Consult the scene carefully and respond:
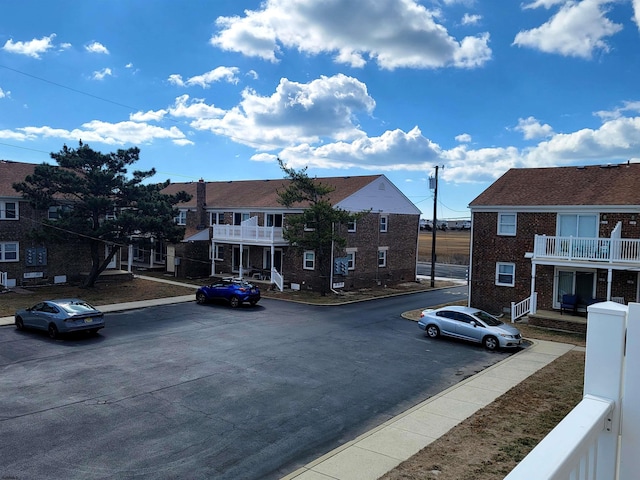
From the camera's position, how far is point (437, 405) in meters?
12.0

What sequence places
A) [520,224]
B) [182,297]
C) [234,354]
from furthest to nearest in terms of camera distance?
[182,297] < [520,224] < [234,354]

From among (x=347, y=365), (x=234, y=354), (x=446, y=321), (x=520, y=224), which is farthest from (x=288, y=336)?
(x=520, y=224)

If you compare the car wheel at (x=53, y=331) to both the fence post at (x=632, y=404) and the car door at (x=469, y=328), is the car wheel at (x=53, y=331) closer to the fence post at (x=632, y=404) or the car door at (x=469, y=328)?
the car door at (x=469, y=328)

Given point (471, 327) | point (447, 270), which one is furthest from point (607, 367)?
point (447, 270)

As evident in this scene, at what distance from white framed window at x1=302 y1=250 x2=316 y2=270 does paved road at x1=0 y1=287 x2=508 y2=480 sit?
1134 centimetres

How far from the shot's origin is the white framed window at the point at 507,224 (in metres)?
26.5

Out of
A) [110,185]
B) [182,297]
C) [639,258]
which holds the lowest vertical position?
[182,297]

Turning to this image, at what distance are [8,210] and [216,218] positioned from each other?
15431mm

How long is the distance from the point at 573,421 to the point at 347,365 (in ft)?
45.4

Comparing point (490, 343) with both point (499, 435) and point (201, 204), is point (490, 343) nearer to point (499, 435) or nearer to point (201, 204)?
point (499, 435)

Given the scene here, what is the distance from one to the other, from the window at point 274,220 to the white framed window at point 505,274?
54.5 feet

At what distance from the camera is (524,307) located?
82.6ft

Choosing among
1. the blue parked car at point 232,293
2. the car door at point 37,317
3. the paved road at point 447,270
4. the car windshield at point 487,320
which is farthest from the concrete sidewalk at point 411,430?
the paved road at point 447,270

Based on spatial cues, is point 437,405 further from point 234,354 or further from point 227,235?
point 227,235
